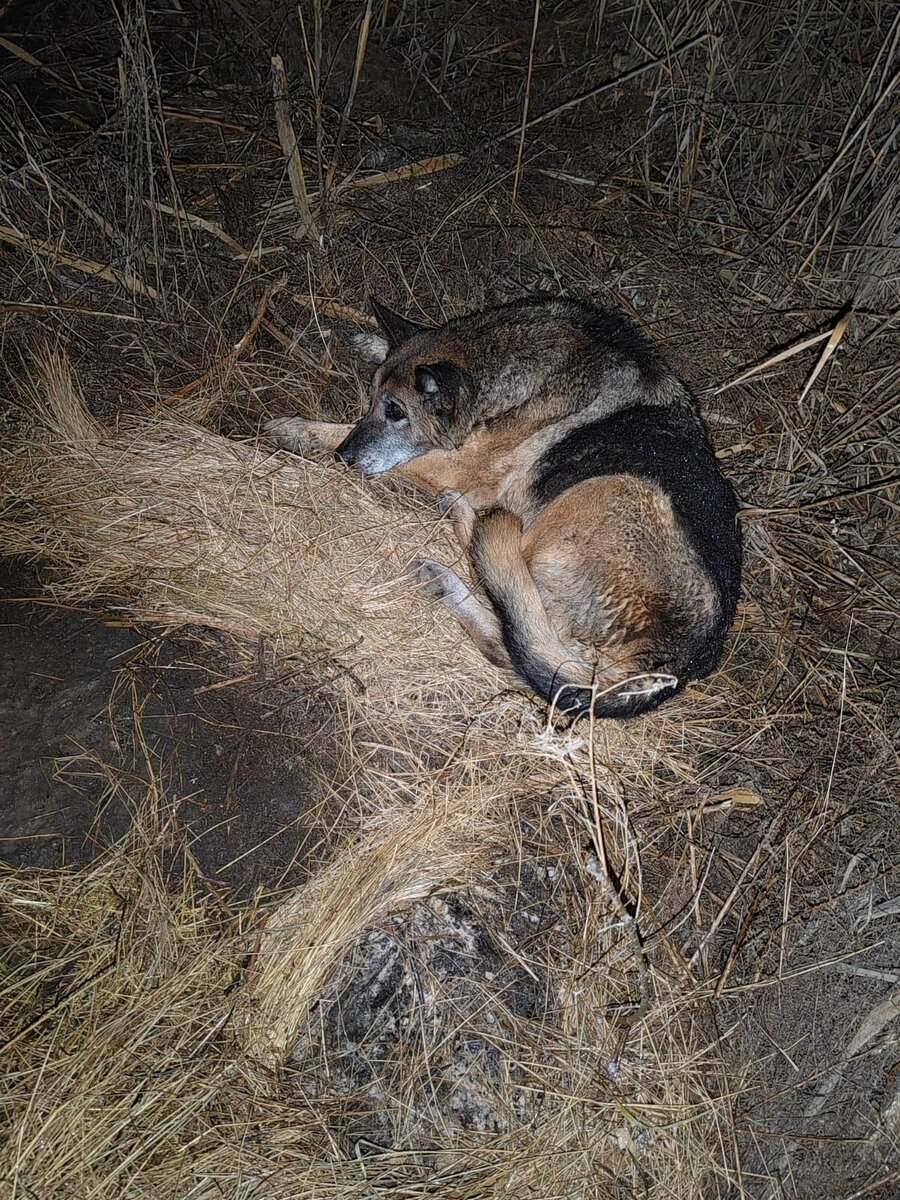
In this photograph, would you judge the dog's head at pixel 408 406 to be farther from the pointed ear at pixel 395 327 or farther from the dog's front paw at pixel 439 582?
the dog's front paw at pixel 439 582

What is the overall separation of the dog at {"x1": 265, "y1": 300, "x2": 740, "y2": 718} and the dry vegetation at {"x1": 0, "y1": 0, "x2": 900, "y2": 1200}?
0.94 feet

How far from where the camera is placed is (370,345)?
172 inches

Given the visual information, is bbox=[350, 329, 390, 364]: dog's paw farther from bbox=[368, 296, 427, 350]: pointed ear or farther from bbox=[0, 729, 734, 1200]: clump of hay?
bbox=[0, 729, 734, 1200]: clump of hay

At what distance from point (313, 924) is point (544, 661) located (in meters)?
1.42

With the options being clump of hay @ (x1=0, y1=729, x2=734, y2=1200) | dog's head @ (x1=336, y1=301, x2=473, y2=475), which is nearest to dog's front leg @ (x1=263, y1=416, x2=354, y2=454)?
dog's head @ (x1=336, y1=301, x2=473, y2=475)

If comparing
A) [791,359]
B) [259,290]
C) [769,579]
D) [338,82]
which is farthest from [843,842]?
[338,82]

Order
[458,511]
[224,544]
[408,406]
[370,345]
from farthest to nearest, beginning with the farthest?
[370,345] < [458,511] < [408,406] < [224,544]

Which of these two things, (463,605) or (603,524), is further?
(463,605)

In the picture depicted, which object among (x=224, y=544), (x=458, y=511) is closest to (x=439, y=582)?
(x=458, y=511)

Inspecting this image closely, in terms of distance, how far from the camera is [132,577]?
11.0 ft

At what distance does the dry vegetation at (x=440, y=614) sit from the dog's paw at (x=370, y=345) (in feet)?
0.39

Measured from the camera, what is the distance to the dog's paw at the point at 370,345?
4.36m

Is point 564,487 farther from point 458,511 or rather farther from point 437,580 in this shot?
point 437,580

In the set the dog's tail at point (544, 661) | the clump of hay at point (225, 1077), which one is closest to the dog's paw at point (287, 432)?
the dog's tail at point (544, 661)
